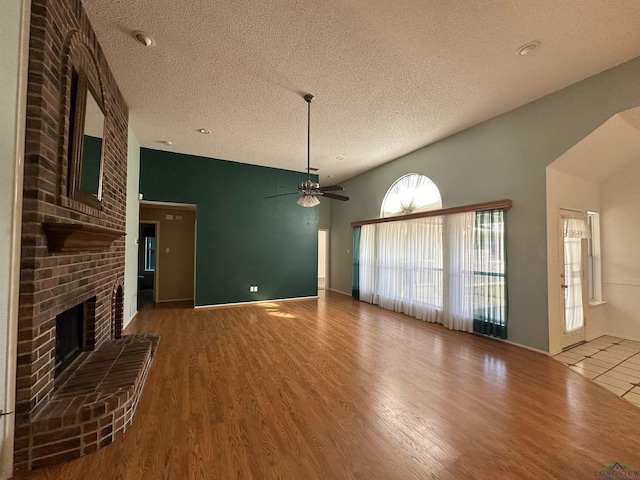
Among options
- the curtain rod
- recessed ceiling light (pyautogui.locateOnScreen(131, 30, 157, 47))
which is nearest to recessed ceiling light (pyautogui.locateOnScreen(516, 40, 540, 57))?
the curtain rod

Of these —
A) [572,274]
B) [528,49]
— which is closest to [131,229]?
[528,49]

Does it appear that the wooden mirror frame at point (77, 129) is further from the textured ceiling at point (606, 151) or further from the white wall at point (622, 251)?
the white wall at point (622, 251)

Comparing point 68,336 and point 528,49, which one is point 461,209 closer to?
point 528,49

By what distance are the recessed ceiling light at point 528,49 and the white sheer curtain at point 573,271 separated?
89.1 inches

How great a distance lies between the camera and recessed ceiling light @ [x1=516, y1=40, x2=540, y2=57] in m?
2.46

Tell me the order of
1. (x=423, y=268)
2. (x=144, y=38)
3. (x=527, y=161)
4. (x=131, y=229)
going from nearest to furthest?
(x=144, y=38), (x=527, y=161), (x=131, y=229), (x=423, y=268)

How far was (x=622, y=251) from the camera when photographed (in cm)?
405

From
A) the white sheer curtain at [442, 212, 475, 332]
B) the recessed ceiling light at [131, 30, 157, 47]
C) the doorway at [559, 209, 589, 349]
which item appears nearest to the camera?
the recessed ceiling light at [131, 30, 157, 47]

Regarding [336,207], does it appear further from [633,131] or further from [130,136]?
[633,131]

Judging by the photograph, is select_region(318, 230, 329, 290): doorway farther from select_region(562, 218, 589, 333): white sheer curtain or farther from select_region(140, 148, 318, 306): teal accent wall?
select_region(562, 218, 589, 333): white sheer curtain

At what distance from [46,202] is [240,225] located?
14.3 feet

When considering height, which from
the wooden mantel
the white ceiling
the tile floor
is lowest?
the tile floor

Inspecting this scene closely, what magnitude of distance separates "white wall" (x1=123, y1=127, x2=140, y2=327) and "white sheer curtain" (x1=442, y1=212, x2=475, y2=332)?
5.22 meters

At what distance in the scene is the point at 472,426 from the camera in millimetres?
1963
